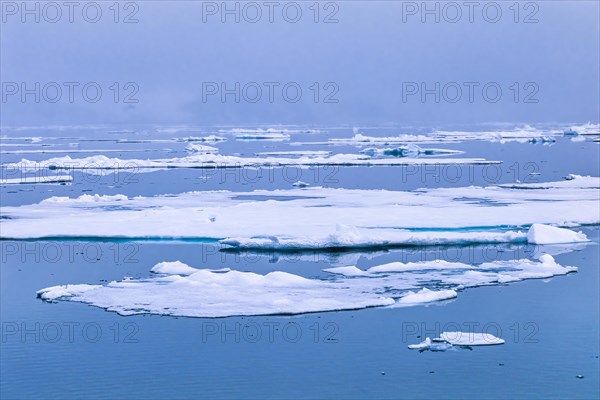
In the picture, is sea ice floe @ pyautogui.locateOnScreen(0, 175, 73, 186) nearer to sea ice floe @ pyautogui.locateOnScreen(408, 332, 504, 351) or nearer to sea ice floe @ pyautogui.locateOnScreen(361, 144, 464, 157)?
sea ice floe @ pyautogui.locateOnScreen(361, 144, 464, 157)

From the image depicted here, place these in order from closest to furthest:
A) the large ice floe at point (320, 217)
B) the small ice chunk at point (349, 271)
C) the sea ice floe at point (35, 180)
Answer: the small ice chunk at point (349, 271), the large ice floe at point (320, 217), the sea ice floe at point (35, 180)

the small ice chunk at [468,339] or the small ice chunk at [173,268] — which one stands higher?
the small ice chunk at [173,268]

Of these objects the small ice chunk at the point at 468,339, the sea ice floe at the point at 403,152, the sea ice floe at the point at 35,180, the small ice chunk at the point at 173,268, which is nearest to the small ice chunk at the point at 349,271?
the small ice chunk at the point at 173,268

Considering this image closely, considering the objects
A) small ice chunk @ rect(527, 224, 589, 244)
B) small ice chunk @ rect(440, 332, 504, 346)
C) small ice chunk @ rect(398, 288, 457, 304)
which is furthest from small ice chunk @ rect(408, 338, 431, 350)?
small ice chunk @ rect(527, 224, 589, 244)

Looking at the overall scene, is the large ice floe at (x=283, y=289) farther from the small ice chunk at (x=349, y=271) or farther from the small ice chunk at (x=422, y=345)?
the small ice chunk at (x=422, y=345)

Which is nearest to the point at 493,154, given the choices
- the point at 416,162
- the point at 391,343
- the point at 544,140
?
the point at 416,162

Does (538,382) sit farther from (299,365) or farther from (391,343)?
(299,365)
